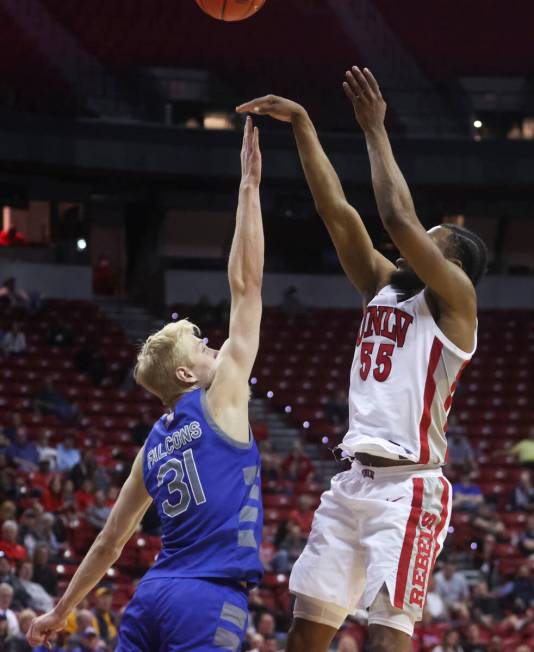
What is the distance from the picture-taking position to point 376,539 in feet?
14.8

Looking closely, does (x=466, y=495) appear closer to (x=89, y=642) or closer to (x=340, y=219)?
(x=89, y=642)

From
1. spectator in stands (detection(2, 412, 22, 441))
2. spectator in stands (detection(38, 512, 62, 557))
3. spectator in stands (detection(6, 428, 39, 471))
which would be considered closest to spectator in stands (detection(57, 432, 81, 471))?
spectator in stands (detection(6, 428, 39, 471))

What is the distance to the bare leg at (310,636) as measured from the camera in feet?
15.2

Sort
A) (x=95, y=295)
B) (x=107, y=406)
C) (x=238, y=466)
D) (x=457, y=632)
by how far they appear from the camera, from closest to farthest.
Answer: (x=238, y=466), (x=457, y=632), (x=107, y=406), (x=95, y=295)

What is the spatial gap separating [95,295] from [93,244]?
130cm

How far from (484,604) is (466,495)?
2.50 m

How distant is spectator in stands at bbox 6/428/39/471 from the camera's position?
46.2ft

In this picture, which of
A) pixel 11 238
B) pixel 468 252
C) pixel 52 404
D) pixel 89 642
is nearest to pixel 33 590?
pixel 89 642

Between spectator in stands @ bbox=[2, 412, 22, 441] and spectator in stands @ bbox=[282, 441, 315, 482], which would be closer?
spectator in stands @ bbox=[2, 412, 22, 441]

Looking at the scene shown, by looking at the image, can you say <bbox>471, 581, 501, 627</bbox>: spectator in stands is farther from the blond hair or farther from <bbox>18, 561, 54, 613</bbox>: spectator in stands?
the blond hair

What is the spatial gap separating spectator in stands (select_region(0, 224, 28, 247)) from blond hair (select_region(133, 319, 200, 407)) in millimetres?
19635

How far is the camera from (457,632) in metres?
12.5

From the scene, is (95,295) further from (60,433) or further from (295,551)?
(295,551)

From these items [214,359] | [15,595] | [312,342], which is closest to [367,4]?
[312,342]
